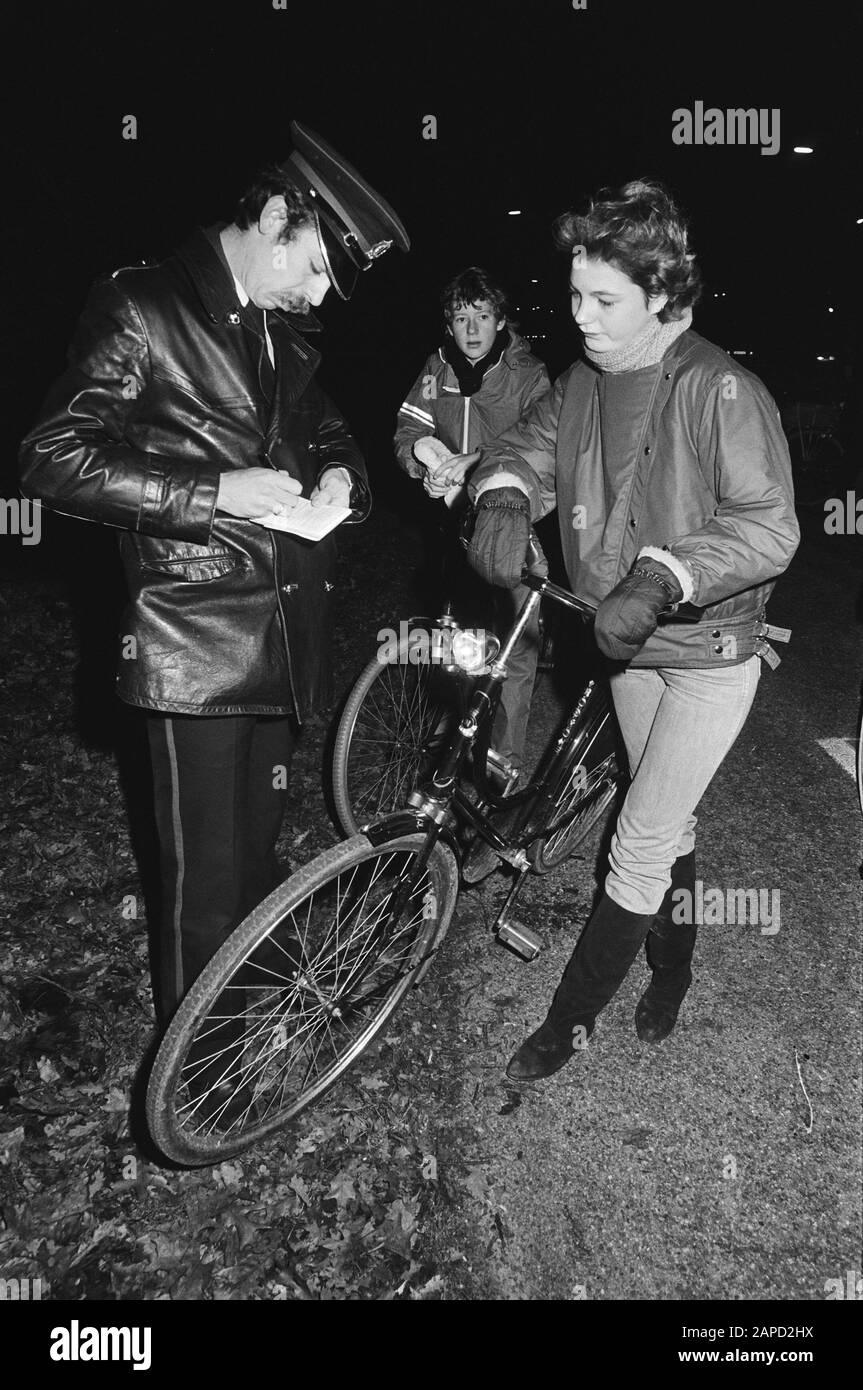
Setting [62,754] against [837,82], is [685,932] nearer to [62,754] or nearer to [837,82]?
[62,754]

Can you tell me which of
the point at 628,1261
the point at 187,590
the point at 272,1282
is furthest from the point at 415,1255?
the point at 187,590

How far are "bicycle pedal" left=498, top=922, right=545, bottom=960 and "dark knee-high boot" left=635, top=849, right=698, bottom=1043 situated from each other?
427 millimetres

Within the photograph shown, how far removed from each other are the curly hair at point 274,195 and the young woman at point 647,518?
0.72 m

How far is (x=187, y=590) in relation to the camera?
2172mm

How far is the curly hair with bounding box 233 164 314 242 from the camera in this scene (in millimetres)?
2092

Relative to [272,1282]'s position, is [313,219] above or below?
above

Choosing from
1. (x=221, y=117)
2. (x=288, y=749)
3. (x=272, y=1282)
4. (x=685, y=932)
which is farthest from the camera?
(x=221, y=117)

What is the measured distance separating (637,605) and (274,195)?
135 centimetres

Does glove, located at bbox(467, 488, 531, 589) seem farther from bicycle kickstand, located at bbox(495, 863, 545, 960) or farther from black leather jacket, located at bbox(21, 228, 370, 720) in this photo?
bicycle kickstand, located at bbox(495, 863, 545, 960)

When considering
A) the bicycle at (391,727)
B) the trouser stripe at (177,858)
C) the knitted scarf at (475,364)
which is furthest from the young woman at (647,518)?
the knitted scarf at (475,364)

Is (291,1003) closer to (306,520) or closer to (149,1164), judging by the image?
(149,1164)

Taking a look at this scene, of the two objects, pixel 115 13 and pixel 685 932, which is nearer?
pixel 685 932

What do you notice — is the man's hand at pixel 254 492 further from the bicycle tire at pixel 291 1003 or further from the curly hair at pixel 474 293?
the curly hair at pixel 474 293

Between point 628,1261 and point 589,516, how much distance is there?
2.10m
